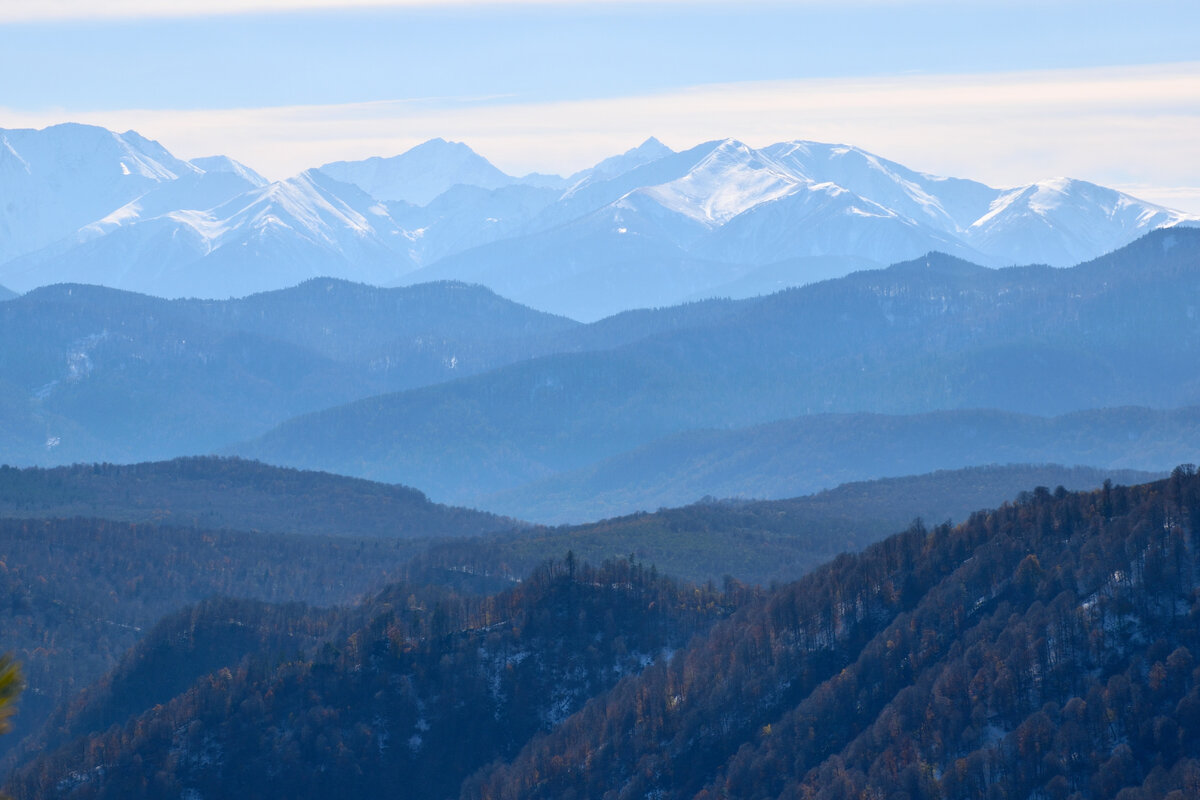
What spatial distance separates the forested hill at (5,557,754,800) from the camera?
146 metres

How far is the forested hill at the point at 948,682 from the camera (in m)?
111

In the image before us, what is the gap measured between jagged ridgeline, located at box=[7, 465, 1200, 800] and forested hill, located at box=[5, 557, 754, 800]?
198 millimetres

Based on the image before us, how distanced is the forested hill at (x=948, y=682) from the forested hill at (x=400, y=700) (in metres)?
7.00

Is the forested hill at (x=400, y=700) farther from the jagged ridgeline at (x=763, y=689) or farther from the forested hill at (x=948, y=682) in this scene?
the forested hill at (x=948, y=682)

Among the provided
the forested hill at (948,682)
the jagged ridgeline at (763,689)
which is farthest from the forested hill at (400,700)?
the forested hill at (948,682)

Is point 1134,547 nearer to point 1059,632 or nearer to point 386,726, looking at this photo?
point 1059,632

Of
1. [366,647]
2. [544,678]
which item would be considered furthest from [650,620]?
[366,647]

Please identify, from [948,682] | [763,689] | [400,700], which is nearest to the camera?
[948,682]

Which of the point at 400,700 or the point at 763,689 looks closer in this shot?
the point at 763,689

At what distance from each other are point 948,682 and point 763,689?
1833cm

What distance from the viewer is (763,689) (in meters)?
135

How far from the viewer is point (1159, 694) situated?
11069cm

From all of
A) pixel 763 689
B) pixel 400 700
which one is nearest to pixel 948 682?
pixel 763 689

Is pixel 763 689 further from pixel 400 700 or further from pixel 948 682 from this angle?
pixel 400 700
